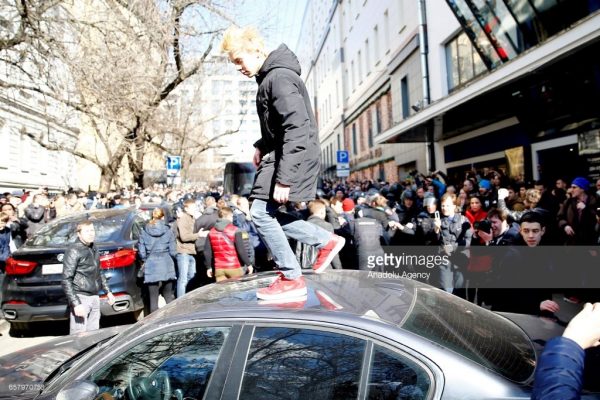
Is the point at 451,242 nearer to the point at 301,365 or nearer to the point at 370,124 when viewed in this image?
the point at 301,365

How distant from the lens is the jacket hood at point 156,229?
716cm

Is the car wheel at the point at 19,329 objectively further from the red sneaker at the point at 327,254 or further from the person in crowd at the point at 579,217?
the person in crowd at the point at 579,217

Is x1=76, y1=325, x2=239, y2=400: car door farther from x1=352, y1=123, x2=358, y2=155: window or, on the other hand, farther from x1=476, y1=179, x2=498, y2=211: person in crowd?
x1=352, y1=123, x2=358, y2=155: window

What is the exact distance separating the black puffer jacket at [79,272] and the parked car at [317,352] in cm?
282

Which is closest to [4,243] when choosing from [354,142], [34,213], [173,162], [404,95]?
[34,213]

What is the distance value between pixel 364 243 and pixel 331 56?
43.0m

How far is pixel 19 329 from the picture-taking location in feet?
24.0

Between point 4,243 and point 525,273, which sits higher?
point 4,243

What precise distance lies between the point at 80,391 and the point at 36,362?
1.27 meters

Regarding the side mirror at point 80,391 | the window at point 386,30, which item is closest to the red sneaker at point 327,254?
the side mirror at point 80,391

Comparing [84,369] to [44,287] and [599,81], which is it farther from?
[599,81]

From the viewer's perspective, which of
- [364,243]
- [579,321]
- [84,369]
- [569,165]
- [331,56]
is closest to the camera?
[579,321]

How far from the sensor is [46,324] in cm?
748

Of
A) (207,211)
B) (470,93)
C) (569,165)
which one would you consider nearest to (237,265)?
(207,211)
